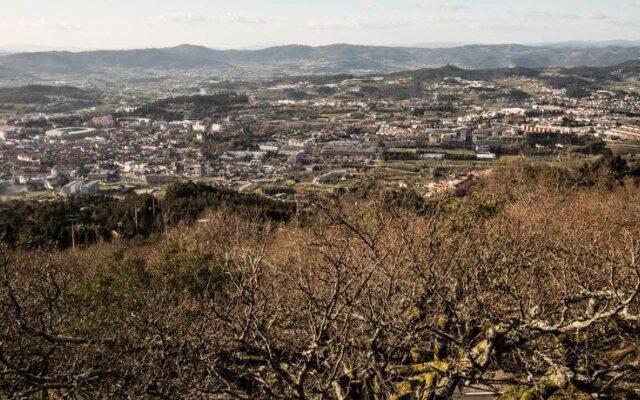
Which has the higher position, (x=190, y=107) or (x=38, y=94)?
(x=38, y=94)

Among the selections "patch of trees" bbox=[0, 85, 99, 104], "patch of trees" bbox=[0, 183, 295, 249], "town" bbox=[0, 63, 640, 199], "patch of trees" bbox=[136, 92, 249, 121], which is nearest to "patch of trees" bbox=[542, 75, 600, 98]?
"town" bbox=[0, 63, 640, 199]

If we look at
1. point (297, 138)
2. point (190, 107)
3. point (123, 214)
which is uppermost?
point (190, 107)

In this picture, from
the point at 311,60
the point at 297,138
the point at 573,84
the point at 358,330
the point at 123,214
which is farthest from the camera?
the point at 311,60

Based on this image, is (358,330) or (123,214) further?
(123,214)

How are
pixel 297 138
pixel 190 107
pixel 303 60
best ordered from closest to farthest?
pixel 297 138 → pixel 190 107 → pixel 303 60

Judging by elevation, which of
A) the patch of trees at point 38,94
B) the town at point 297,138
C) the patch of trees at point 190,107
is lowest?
the town at point 297,138

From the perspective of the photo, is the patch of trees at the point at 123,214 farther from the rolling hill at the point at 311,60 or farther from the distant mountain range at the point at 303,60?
the rolling hill at the point at 311,60

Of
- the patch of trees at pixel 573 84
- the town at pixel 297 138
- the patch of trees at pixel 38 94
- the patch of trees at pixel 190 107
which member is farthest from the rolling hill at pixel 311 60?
the patch of trees at pixel 190 107

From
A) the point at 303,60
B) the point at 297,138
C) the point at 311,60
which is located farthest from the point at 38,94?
the point at 303,60

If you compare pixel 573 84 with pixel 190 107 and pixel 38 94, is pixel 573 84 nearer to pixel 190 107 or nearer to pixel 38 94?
pixel 190 107
